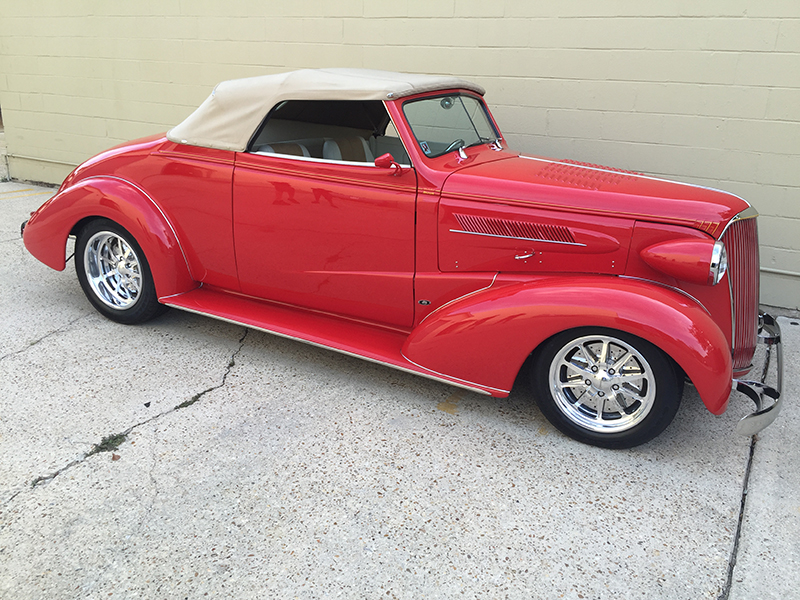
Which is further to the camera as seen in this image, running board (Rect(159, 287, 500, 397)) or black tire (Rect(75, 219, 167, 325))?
black tire (Rect(75, 219, 167, 325))

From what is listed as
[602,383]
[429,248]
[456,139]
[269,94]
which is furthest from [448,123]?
[602,383]

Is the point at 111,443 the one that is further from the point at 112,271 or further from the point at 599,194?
the point at 599,194

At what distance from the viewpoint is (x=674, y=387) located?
2.83 meters

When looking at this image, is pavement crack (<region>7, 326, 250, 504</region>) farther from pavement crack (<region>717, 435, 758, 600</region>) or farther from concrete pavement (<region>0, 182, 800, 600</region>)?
pavement crack (<region>717, 435, 758, 600</region>)

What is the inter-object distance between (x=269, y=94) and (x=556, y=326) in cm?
219

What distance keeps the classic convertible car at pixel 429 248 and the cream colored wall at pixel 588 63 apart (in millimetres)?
1440

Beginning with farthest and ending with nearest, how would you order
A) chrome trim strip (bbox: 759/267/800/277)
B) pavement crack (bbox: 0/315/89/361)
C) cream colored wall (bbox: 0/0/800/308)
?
1. chrome trim strip (bbox: 759/267/800/277)
2. cream colored wall (bbox: 0/0/800/308)
3. pavement crack (bbox: 0/315/89/361)

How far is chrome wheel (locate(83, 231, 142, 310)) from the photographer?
4.13m

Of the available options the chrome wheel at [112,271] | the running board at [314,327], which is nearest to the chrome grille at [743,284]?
the running board at [314,327]

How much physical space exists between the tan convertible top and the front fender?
131cm

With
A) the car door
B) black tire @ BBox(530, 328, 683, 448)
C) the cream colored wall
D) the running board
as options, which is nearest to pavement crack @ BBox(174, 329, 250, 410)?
the running board

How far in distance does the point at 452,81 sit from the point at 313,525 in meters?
2.79

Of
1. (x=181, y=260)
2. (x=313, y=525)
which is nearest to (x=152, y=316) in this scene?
(x=181, y=260)

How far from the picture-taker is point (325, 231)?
3510mm
